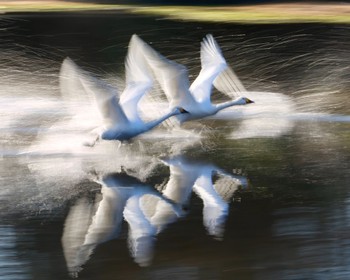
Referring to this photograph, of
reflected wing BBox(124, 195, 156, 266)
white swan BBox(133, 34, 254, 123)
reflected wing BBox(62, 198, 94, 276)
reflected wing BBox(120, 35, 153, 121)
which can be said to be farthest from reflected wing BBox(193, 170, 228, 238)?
white swan BBox(133, 34, 254, 123)

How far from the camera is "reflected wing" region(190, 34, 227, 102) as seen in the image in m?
12.9

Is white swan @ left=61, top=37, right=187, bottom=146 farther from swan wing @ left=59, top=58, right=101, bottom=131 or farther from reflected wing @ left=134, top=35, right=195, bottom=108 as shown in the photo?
reflected wing @ left=134, top=35, right=195, bottom=108

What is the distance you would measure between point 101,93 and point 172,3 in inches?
1024

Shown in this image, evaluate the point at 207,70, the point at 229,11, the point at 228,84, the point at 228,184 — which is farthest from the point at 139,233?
the point at 229,11

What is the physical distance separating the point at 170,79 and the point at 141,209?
3.44 m

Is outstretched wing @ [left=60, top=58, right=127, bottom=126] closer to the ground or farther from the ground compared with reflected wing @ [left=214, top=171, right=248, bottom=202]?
farther from the ground

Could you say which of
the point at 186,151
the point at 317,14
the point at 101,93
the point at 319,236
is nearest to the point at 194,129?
the point at 186,151

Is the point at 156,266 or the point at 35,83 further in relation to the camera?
the point at 35,83

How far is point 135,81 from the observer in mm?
12133

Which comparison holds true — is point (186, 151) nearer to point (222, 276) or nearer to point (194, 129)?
point (194, 129)

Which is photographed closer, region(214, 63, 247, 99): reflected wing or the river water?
the river water

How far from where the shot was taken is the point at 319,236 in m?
8.47

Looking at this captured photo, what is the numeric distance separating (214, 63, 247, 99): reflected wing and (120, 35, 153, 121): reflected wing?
1.84 metres

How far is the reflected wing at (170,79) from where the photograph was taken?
12.4 meters
